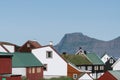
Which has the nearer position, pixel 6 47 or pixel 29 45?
pixel 6 47

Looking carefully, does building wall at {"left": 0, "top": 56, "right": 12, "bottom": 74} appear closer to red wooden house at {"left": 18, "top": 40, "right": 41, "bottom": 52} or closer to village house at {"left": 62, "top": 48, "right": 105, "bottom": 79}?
red wooden house at {"left": 18, "top": 40, "right": 41, "bottom": 52}

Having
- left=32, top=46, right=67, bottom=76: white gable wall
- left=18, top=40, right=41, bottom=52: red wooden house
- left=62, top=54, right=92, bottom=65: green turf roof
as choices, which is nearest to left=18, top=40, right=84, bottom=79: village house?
left=32, top=46, right=67, bottom=76: white gable wall

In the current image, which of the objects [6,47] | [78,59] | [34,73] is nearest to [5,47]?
[6,47]

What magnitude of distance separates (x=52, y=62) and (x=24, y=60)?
9867mm

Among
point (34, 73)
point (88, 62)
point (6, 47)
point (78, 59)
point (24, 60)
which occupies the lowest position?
point (34, 73)

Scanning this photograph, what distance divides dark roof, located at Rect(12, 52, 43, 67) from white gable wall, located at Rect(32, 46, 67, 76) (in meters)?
2.22

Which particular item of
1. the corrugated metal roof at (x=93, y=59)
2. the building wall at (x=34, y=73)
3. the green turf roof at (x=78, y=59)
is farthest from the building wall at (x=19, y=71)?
the corrugated metal roof at (x=93, y=59)

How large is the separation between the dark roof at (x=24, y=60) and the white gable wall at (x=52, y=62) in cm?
222

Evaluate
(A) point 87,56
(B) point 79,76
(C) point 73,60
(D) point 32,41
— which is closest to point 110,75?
(B) point 79,76

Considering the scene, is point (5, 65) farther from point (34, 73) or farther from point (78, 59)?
point (78, 59)

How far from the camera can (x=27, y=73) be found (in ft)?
263

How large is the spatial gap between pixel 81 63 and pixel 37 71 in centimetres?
3238

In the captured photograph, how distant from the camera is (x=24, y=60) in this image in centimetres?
8119

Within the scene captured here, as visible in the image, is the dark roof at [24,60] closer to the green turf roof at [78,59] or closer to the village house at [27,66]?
the village house at [27,66]
